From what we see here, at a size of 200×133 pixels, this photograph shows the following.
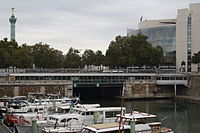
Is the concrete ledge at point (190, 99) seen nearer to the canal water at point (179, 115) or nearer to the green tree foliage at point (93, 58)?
the canal water at point (179, 115)

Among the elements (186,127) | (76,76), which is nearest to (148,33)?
(76,76)

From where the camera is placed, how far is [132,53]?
3593 inches

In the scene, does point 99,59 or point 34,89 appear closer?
point 34,89

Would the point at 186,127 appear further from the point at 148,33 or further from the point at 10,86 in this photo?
the point at 148,33

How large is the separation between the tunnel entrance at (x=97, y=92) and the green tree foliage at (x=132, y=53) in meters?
11.9

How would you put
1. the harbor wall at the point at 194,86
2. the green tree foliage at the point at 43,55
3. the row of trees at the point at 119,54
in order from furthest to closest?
1. the green tree foliage at the point at 43,55
2. the row of trees at the point at 119,54
3. the harbor wall at the point at 194,86

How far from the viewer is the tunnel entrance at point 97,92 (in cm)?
7759

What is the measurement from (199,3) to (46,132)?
76258mm

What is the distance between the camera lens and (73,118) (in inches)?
1388

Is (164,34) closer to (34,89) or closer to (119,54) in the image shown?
(119,54)

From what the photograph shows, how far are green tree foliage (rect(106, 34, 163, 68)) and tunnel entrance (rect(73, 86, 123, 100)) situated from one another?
1194cm

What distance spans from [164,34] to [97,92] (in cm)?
3954

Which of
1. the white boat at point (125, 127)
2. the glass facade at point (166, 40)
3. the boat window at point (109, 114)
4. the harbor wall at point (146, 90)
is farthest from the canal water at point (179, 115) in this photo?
the glass facade at point (166, 40)

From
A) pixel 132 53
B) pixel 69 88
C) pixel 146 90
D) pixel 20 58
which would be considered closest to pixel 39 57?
pixel 20 58
